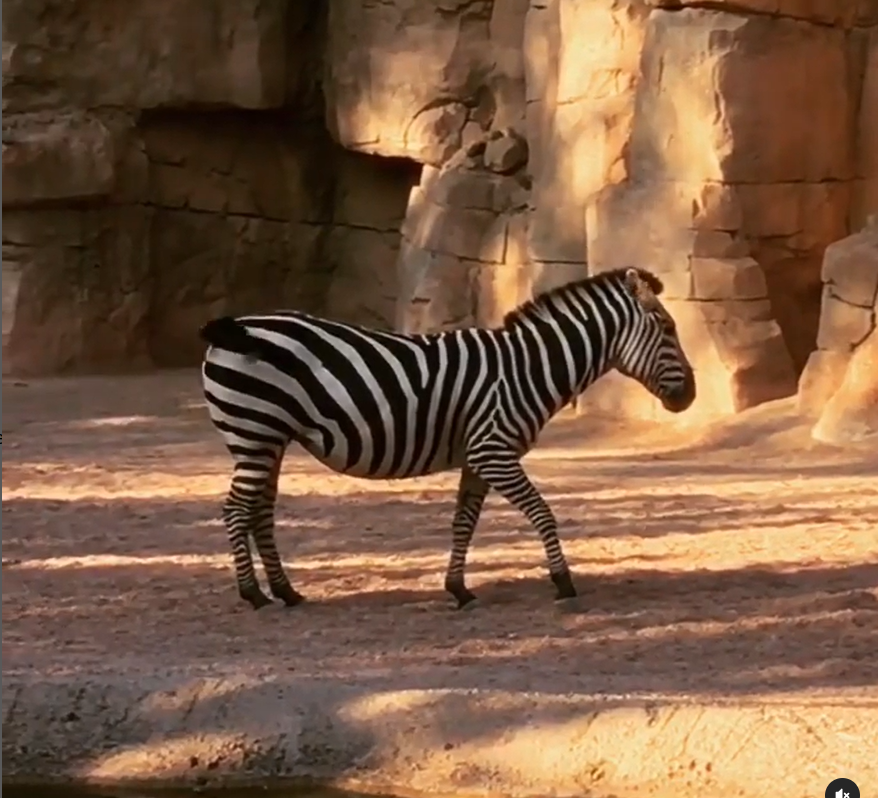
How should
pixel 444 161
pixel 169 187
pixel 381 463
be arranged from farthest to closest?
pixel 169 187
pixel 444 161
pixel 381 463

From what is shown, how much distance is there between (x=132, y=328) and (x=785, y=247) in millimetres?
6843

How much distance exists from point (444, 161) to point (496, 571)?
7.69 metres

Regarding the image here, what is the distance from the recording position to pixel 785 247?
37.3 ft

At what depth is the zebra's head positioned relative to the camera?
688 cm

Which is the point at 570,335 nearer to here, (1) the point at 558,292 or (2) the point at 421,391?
(1) the point at 558,292

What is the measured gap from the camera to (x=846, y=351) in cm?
1038

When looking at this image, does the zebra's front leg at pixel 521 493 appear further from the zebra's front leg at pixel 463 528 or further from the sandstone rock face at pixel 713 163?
the sandstone rock face at pixel 713 163

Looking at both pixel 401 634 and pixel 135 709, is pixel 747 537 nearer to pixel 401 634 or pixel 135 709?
pixel 401 634

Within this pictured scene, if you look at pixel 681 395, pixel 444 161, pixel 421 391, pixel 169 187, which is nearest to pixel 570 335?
pixel 681 395

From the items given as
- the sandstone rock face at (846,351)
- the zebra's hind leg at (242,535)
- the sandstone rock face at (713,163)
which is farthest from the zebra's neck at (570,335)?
the sandstone rock face at (713,163)

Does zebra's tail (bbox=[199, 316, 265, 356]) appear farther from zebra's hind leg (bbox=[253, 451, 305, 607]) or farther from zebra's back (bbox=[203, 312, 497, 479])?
zebra's hind leg (bbox=[253, 451, 305, 607])

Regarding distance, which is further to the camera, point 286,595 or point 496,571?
point 496,571

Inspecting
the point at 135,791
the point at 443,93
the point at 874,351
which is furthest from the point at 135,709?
the point at 443,93

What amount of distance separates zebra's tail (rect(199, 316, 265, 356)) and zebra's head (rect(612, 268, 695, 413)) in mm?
1498
